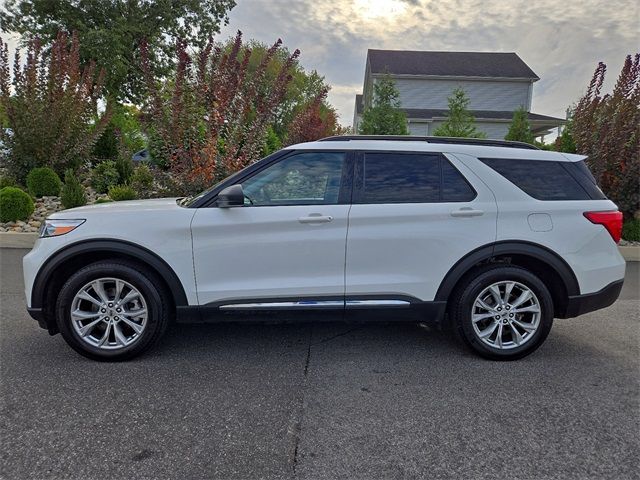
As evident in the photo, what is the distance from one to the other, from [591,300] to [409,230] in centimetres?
164

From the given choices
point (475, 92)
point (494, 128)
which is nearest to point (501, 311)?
point (494, 128)

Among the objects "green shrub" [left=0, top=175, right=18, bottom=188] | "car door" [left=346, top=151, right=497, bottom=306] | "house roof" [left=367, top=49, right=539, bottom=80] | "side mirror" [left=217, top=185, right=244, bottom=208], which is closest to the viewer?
"side mirror" [left=217, top=185, right=244, bottom=208]

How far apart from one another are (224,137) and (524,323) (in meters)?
7.23

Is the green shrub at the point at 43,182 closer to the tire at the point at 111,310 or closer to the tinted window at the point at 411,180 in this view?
the tire at the point at 111,310

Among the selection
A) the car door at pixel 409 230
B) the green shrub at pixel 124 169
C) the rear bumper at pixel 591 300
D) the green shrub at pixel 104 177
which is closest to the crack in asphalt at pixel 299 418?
the car door at pixel 409 230

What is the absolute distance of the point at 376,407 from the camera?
2816 mm

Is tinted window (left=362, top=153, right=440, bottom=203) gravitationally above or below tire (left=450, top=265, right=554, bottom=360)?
above

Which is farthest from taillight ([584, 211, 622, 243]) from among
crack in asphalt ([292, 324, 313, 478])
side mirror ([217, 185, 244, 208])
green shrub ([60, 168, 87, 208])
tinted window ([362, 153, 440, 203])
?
green shrub ([60, 168, 87, 208])

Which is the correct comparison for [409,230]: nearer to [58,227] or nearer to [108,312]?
[108,312]

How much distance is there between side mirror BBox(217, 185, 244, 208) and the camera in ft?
10.6

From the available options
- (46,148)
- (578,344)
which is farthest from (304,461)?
(46,148)

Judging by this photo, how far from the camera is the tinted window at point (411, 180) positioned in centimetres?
346

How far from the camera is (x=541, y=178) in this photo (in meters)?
3.55

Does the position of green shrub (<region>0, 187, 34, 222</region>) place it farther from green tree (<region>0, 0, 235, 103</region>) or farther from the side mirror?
green tree (<region>0, 0, 235, 103</region>)
